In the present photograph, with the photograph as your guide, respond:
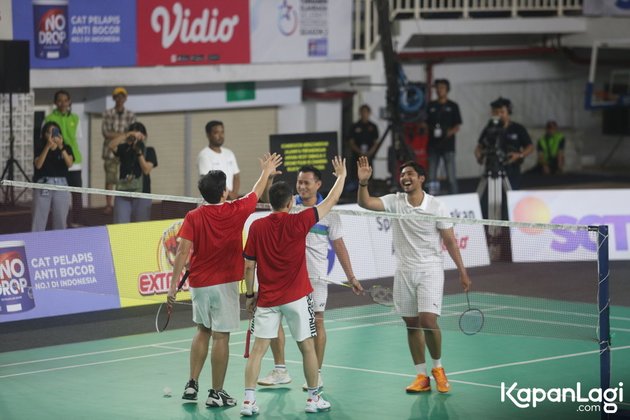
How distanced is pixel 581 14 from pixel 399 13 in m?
5.59

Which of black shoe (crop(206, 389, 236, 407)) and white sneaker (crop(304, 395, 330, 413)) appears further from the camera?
black shoe (crop(206, 389, 236, 407))

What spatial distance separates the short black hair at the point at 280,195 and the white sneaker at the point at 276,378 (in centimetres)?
231

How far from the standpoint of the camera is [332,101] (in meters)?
30.9

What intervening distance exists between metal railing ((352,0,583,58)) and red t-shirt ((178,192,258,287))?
18.4 m

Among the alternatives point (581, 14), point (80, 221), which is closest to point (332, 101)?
point (581, 14)

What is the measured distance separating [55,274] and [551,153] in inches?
836

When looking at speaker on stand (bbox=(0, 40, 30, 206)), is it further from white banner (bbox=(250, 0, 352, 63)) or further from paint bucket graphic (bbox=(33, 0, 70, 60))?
white banner (bbox=(250, 0, 352, 63))

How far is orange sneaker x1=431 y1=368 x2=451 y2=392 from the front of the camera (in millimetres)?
13250

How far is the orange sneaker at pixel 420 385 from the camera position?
43.5ft

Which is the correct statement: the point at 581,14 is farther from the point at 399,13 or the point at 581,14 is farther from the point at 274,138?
the point at 274,138

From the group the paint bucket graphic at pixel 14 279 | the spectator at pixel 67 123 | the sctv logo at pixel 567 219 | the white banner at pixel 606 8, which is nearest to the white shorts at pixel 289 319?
the paint bucket graphic at pixel 14 279

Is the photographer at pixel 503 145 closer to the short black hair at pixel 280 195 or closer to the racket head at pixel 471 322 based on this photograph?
the racket head at pixel 471 322

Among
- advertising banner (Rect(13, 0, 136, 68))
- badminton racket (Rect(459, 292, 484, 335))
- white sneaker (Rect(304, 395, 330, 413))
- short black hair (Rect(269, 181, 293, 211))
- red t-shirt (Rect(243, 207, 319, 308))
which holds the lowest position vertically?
white sneaker (Rect(304, 395, 330, 413))

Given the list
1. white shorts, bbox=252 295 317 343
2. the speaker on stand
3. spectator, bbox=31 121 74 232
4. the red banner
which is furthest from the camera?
white shorts, bbox=252 295 317 343
